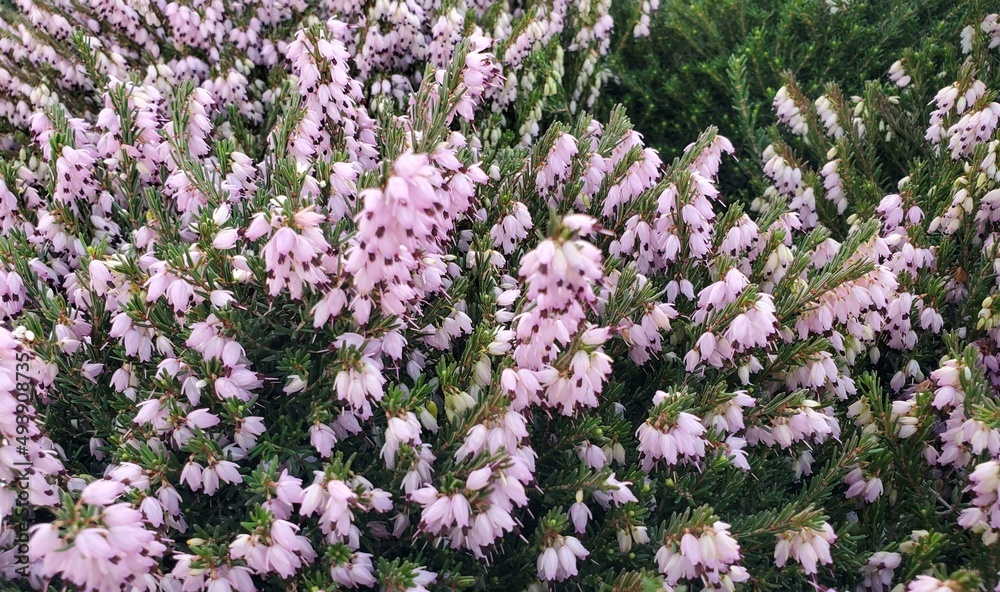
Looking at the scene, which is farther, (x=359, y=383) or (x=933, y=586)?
(x=359, y=383)

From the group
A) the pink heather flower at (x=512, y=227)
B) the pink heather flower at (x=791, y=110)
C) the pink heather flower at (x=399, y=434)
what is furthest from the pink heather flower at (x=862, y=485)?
the pink heather flower at (x=791, y=110)

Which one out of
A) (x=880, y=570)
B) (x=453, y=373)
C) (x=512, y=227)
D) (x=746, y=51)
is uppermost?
(x=746, y=51)

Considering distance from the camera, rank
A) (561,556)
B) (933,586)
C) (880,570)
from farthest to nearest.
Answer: (880,570) < (561,556) < (933,586)

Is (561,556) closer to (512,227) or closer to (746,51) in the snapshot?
(512,227)

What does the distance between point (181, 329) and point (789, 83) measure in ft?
12.5

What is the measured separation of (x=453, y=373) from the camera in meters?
2.29

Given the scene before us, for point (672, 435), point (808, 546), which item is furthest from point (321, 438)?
point (808, 546)

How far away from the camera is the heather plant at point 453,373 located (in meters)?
1.98

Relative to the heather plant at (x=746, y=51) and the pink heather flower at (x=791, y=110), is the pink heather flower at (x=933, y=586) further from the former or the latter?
the heather plant at (x=746, y=51)

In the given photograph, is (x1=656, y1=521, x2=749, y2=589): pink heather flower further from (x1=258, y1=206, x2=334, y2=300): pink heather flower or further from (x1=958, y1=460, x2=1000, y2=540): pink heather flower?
(x1=258, y1=206, x2=334, y2=300): pink heather flower

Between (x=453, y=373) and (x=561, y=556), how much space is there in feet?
2.08

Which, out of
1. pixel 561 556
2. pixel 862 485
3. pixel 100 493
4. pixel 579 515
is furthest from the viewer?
pixel 862 485

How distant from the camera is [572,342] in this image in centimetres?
206

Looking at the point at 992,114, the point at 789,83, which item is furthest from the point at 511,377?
the point at 789,83
